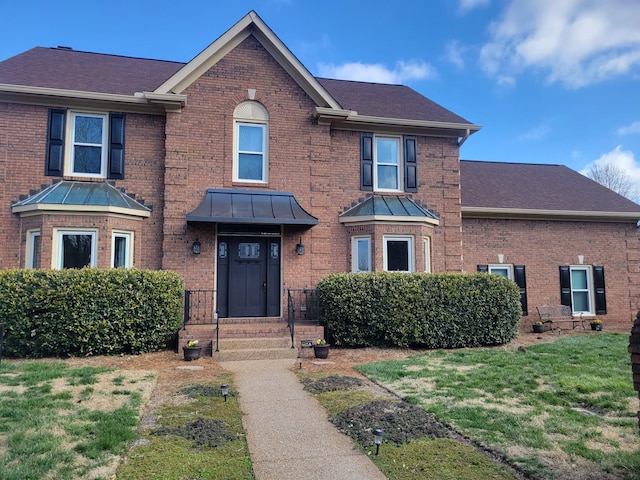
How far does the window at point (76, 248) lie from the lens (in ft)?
35.3

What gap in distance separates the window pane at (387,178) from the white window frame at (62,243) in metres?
8.03

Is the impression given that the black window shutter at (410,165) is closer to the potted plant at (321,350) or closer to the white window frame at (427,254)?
the white window frame at (427,254)

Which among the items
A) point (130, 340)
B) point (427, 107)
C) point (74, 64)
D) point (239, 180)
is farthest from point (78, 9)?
point (427, 107)

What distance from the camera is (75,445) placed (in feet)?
14.5

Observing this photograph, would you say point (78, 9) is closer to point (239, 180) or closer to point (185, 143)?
point (185, 143)

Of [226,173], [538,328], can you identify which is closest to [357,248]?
[226,173]

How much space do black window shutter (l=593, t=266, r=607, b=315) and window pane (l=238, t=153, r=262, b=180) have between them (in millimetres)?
12432

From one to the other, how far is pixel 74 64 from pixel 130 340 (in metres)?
9.09

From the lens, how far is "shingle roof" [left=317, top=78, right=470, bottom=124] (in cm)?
1383

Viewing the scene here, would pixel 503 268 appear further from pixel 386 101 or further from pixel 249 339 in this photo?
pixel 249 339

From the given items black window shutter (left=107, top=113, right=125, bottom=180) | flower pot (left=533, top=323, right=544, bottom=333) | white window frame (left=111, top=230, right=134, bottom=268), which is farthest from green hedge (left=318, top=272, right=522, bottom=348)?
black window shutter (left=107, top=113, right=125, bottom=180)

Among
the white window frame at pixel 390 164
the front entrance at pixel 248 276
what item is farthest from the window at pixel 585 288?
the front entrance at pixel 248 276

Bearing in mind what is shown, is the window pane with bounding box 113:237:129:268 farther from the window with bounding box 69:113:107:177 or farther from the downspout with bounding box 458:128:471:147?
the downspout with bounding box 458:128:471:147

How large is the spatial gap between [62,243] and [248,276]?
4.63m
